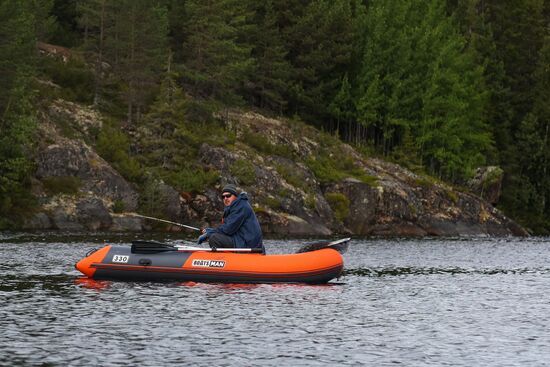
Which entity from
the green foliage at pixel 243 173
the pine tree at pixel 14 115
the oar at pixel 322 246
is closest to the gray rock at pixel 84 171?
the pine tree at pixel 14 115

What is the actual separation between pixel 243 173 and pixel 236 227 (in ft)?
139

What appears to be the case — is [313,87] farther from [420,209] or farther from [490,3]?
[490,3]

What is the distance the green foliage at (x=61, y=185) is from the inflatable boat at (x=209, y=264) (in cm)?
3450

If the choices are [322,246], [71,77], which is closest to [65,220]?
[71,77]

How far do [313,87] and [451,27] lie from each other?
2123cm

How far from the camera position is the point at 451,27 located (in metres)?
102

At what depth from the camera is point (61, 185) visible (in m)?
64.4

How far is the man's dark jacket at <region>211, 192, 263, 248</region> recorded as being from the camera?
2995 centimetres

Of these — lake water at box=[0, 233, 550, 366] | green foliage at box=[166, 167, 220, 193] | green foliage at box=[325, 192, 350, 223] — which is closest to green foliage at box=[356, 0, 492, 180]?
green foliage at box=[325, 192, 350, 223]

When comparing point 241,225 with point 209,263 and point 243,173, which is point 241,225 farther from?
point 243,173

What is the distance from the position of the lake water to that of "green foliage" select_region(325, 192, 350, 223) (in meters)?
38.3

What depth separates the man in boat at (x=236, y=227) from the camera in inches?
1180

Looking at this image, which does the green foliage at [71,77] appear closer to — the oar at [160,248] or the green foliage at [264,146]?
the green foliage at [264,146]

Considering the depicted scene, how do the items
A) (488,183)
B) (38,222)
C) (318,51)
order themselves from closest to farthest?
(38,222)
(318,51)
(488,183)
